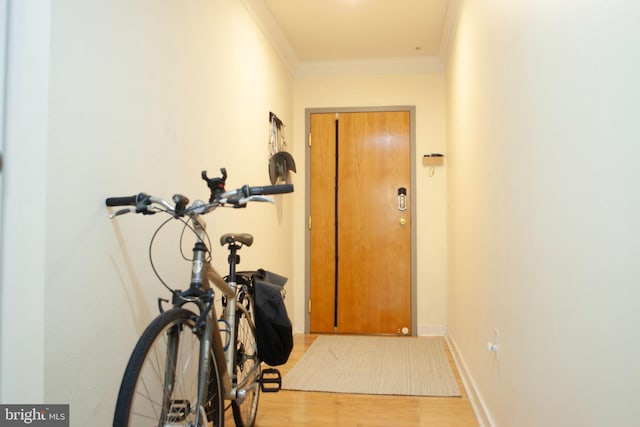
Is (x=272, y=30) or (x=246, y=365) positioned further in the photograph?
(x=272, y=30)

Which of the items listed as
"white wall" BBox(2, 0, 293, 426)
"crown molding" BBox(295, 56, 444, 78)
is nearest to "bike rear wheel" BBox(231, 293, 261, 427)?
"white wall" BBox(2, 0, 293, 426)

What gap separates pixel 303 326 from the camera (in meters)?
4.41

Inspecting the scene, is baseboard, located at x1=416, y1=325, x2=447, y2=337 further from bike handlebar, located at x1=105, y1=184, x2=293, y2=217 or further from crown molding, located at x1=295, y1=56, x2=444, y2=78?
bike handlebar, located at x1=105, y1=184, x2=293, y2=217

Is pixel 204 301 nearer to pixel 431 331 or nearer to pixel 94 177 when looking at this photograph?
pixel 94 177

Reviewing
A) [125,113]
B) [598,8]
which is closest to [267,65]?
[125,113]

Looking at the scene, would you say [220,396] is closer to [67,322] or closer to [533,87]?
[67,322]

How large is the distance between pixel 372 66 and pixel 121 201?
11.6ft

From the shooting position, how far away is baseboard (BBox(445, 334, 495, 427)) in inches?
84.3

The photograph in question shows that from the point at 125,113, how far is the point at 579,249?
1.47 metres

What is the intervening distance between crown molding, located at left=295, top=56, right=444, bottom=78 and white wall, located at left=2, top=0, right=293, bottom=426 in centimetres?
227

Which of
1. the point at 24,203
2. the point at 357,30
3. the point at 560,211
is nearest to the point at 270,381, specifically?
the point at 24,203

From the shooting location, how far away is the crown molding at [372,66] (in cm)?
433

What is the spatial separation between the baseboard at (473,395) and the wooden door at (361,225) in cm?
98

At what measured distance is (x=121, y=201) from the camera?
1.38 m
